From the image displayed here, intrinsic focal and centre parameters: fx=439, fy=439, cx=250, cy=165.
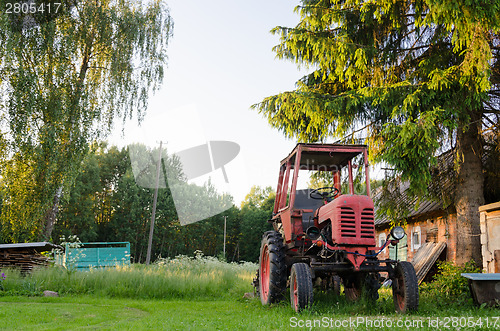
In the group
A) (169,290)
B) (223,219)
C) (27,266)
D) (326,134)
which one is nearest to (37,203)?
(27,266)

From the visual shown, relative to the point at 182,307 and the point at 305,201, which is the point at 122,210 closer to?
the point at 182,307

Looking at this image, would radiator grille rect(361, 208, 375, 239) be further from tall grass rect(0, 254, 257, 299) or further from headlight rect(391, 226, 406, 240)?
tall grass rect(0, 254, 257, 299)

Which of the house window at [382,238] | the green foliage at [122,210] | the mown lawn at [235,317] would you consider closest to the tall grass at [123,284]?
the mown lawn at [235,317]

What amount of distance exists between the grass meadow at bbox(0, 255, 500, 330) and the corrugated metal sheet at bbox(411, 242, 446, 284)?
8.55ft

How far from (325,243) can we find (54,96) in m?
10.6

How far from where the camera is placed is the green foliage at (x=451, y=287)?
25.0 ft

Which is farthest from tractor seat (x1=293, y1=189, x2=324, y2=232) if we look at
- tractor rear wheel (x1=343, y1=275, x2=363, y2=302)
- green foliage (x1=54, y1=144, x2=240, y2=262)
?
green foliage (x1=54, y1=144, x2=240, y2=262)

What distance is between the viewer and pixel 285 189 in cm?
723

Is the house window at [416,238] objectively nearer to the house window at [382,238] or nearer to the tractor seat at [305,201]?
the house window at [382,238]

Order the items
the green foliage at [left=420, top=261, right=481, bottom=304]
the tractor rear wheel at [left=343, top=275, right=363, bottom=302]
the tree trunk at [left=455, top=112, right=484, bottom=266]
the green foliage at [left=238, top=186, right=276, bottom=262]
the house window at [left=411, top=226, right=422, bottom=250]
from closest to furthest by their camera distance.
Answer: the tractor rear wheel at [left=343, top=275, right=363, bottom=302], the green foliage at [left=420, top=261, right=481, bottom=304], the tree trunk at [left=455, top=112, right=484, bottom=266], the house window at [left=411, top=226, right=422, bottom=250], the green foliage at [left=238, top=186, right=276, bottom=262]

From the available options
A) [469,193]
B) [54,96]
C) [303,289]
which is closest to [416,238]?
[469,193]

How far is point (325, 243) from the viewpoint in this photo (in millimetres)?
5902

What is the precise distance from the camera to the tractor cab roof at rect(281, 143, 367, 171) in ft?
22.2

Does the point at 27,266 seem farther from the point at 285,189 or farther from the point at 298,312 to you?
the point at 298,312
